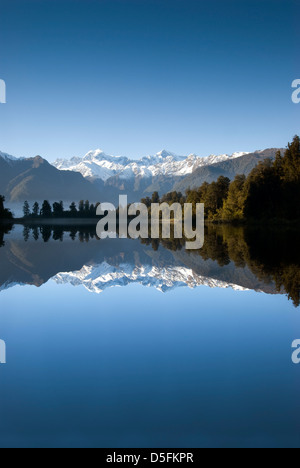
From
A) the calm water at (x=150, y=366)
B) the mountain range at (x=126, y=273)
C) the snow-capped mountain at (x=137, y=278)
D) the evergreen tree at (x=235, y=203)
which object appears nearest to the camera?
the calm water at (x=150, y=366)

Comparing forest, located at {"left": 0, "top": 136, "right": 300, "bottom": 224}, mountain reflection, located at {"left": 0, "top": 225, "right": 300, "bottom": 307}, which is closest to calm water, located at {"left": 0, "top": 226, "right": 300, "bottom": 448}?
mountain reflection, located at {"left": 0, "top": 225, "right": 300, "bottom": 307}

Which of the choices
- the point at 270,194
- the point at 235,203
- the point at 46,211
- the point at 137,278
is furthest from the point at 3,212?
the point at 137,278

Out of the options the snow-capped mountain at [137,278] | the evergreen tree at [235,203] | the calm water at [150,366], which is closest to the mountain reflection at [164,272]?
the snow-capped mountain at [137,278]

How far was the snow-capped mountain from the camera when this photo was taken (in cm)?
1617

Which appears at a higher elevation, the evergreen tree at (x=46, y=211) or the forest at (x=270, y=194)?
the evergreen tree at (x=46, y=211)

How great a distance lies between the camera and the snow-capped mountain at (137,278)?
16.2 meters

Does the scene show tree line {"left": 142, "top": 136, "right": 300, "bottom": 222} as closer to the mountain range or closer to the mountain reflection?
the mountain reflection

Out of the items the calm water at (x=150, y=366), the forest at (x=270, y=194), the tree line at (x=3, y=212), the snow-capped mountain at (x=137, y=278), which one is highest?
the tree line at (x=3, y=212)

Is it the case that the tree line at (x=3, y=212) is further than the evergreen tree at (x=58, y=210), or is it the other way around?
the evergreen tree at (x=58, y=210)

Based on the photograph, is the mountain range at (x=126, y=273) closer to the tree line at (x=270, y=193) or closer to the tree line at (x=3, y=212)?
the tree line at (x=270, y=193)

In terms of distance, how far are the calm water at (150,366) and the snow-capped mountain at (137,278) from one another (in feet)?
1.17

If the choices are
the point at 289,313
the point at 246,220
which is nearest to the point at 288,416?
the point at 289,313

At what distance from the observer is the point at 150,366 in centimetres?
767
